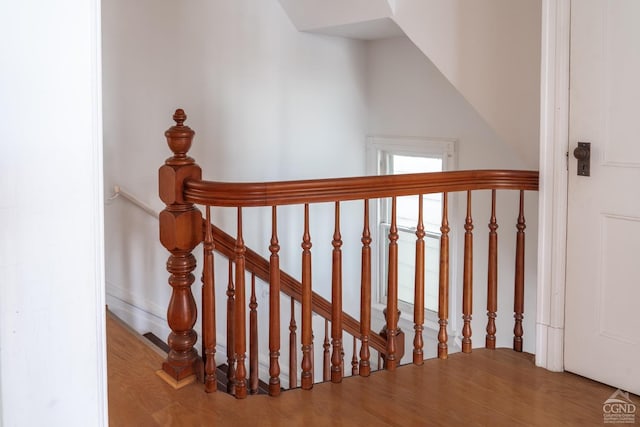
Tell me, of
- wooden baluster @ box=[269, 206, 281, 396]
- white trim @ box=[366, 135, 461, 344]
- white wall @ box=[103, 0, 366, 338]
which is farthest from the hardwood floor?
white trim @ box=[366, 135, 461, 344]

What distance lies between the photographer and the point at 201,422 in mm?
1990

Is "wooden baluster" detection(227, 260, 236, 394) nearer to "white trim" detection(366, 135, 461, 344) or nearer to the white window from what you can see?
"white trim" detection(366, 135, 461, 344)

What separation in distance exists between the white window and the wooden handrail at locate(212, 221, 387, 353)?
6.25 feet

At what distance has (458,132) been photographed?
4.17 m

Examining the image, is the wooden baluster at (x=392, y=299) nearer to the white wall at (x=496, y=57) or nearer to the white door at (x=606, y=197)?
the white door at (x=606, y=197)

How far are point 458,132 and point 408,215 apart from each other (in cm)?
92

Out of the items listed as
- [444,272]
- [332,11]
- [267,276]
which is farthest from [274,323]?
[332,11]

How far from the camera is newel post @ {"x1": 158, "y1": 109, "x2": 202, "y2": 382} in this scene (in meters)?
2.17

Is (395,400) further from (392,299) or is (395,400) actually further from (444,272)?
(444,272)

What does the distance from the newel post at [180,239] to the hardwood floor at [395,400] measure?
11 centimetres

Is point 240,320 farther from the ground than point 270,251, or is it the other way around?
point 270,251

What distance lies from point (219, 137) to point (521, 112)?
1.89 meters

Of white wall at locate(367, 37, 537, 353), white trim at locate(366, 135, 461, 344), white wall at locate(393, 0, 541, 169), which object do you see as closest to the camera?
white wall at locate(393, 0, 541, 169)

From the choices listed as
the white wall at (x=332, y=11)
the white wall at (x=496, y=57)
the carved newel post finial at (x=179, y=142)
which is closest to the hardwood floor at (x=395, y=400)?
the carved newel post finial at (x=179, y=142)
